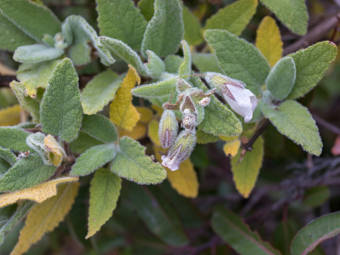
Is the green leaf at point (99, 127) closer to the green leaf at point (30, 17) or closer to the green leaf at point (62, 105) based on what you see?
the green leaf at point (62, 105)

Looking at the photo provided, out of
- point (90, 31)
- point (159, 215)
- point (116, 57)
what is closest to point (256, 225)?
point (159, 215)

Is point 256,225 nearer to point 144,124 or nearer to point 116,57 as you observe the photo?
point 144,124

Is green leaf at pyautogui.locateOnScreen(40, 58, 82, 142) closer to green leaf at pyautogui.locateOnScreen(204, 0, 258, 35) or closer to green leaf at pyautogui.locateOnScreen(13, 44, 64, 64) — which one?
green leaf at pyautogui.locateOnScreen(13, 44, 64, 64)

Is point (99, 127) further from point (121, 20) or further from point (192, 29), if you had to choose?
point (192, 29)

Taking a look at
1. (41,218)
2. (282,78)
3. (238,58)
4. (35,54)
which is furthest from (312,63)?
(41,218)

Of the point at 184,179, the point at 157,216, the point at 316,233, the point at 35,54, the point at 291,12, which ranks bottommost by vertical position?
the point at 157,216

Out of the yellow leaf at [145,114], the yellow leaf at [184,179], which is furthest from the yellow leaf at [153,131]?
the yellow leaf at [184,179]
